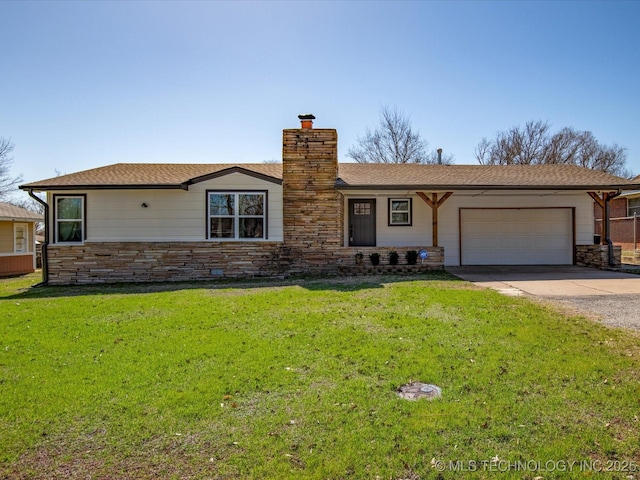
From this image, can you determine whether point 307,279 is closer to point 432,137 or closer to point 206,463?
point 206,463

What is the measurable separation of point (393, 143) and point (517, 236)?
1960cm

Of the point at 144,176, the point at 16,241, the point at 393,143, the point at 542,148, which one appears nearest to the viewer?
the point at 144,176

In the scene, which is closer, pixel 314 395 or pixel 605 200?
pixel 314 395

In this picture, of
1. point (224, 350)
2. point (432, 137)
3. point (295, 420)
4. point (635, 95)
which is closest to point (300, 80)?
Result: point (224, 350)

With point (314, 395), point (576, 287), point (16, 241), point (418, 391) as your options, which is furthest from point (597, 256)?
point (16, 241)

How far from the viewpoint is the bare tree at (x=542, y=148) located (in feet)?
111

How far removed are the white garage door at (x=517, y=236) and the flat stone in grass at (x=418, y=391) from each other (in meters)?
11.2

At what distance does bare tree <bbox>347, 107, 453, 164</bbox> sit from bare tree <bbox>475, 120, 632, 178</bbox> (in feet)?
18.7

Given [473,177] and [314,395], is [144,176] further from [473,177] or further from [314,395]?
[314,395]

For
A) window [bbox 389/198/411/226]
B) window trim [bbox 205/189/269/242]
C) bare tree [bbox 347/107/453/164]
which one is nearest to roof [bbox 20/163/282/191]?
window trim [bbox 205/189/269/242]

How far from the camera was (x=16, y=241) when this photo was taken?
17.2 meters

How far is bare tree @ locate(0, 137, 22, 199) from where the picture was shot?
32.3 meters

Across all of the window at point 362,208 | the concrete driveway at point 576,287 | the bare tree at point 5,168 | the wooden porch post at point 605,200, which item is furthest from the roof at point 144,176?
the bare tree at point 5,168

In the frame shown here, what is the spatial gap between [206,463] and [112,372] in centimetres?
201
